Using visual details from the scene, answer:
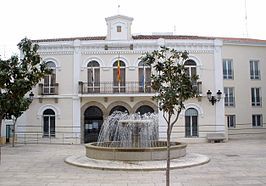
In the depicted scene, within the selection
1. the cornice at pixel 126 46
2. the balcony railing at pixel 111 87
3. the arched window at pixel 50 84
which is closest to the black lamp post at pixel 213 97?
the balcony railing at pixel 111 87

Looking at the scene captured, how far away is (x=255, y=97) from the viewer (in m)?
30.9

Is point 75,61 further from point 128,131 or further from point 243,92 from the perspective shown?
point 243,92

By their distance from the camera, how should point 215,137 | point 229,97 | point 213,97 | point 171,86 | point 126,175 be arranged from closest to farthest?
point 171,86 → point 126,175 → point 215,137 → point 213,97 → point 229,97

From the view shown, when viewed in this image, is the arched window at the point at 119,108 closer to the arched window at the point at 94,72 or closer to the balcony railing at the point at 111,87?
the balcony railing at the point at 111,87

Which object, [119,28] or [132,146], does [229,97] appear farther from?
[132,146]

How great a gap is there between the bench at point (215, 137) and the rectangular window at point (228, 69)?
701 centimetres

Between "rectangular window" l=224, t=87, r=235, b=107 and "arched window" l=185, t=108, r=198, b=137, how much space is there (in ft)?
18.6

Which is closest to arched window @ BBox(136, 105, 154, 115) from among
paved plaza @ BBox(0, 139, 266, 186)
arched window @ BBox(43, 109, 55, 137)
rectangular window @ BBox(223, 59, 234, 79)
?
arched window @ BBox(43, 109, 55, 137)

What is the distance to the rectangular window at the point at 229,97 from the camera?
3023 centimetres

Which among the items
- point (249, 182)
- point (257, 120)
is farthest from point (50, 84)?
point (249, 182)

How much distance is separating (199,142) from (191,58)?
6544 millimetres

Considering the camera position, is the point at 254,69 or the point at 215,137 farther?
the point at 254,69

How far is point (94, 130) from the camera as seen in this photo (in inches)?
1030

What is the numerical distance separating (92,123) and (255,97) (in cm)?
1540
